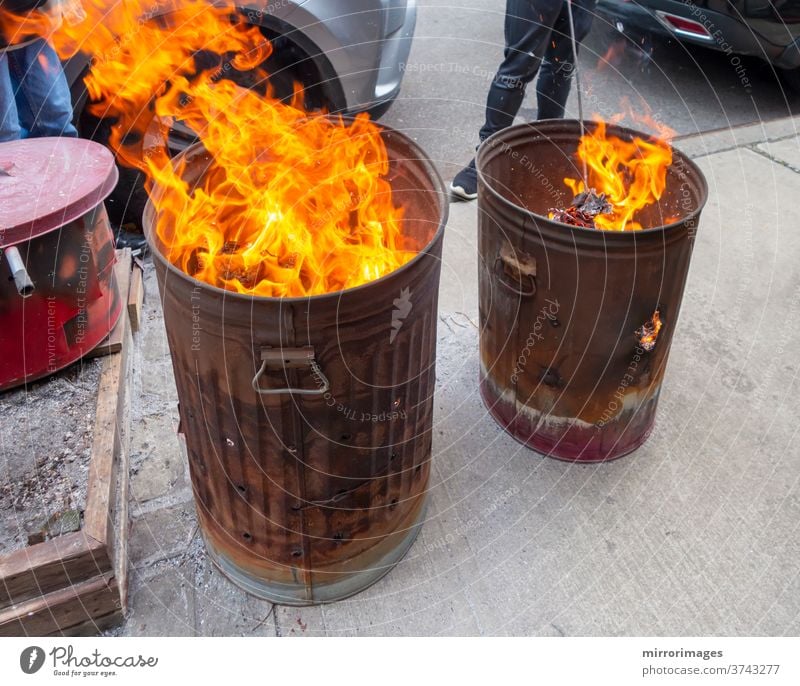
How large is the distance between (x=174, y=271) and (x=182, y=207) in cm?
40

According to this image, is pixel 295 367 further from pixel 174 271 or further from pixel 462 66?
pixel 462 66

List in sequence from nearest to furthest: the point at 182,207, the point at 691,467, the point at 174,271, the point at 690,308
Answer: the point at 174,271
the point at 182,207
the point at 691,467
the point at 690,308

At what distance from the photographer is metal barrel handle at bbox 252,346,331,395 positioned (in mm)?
1471

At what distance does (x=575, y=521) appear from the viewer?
2.30 meters

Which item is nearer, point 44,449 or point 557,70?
point 44,449

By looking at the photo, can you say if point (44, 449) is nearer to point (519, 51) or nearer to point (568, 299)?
point (568, 299)

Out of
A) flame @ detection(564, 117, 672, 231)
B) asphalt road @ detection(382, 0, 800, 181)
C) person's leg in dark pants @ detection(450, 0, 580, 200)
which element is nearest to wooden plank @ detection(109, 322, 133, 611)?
flame @ detection(564, 117, 672, 231)

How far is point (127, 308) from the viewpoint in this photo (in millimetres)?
2867

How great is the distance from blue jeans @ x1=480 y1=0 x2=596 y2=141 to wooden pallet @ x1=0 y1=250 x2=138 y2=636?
254 centimetres

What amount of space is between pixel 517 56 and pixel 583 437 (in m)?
2.00

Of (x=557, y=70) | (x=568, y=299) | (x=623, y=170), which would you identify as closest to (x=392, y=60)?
(x=557, y=70)

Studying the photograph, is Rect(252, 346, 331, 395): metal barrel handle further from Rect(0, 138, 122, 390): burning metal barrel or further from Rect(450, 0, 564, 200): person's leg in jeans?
Rect(450, 0, 564, 200): person's leg in jeans

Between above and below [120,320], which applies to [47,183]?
above

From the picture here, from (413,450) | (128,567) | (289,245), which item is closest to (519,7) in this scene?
(289,245)
